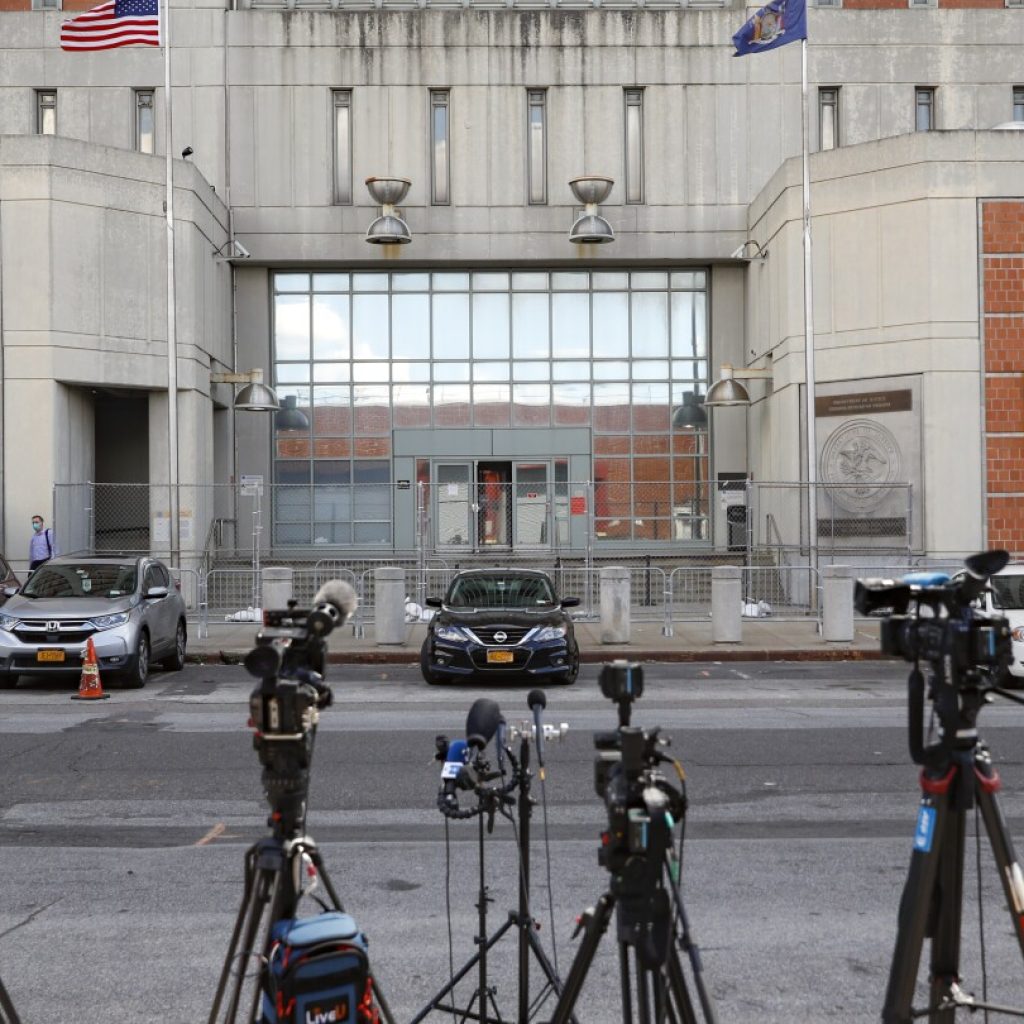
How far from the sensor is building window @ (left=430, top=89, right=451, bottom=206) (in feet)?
110

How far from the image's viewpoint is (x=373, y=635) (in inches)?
Answer: 906

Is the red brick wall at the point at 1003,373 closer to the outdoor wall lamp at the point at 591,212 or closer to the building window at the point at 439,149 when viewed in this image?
the outdoor wall lamp at the point at 591,212

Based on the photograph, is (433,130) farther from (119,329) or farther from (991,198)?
(991,198)

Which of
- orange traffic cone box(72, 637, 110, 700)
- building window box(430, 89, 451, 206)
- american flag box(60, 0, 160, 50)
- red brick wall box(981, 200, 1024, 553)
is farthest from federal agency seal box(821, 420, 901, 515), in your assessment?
orange traffic cone box(72, 637, 110, 700)

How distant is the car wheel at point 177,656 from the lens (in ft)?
60.5

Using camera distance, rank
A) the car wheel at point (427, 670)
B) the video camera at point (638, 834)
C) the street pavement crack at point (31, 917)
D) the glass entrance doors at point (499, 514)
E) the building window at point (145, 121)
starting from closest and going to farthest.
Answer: the video camera at point (638, 834)
the street pavement crack at point (31, 917)
the car wheel at point (427, 670)
the glass entrance doors at point (499, 514)
the building window at point (145, 121)

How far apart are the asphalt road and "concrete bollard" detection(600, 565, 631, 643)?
7132mm

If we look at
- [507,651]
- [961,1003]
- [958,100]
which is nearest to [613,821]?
[961,1003]

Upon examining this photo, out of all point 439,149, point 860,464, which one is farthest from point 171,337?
point 860,464

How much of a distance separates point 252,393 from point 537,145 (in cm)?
942

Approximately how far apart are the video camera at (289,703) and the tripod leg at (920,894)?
1.57 meters

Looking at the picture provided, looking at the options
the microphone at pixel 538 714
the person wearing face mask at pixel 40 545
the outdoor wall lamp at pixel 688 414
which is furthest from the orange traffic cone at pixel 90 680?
the outdoor wall lamp at pixel 688 414

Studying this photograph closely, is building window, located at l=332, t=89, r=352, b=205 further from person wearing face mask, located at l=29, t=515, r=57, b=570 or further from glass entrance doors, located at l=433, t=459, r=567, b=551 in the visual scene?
person wearing face mask, located at l=29, t=515, r=57, b=570

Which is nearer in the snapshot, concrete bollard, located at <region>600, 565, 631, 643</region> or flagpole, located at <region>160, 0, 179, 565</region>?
concrete bollard, located at <region>600, 565, 631, 643</region>
